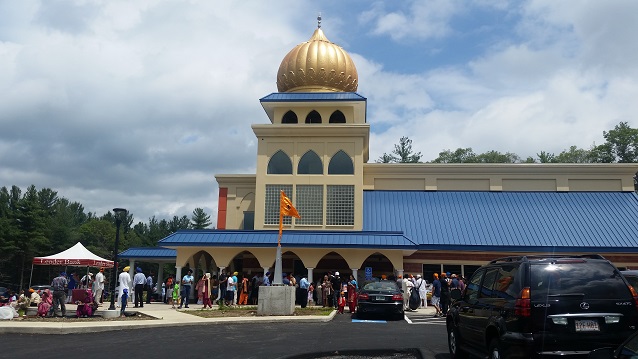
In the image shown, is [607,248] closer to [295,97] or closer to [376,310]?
[376,310]

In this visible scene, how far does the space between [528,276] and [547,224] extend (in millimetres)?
25061

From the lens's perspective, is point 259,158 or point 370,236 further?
point 259,158

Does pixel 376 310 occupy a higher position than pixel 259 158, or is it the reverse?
pixel 259 158

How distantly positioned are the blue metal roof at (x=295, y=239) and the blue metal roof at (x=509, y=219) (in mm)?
2098

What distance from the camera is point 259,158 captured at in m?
32.0

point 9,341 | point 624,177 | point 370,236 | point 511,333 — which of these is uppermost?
point 624,177

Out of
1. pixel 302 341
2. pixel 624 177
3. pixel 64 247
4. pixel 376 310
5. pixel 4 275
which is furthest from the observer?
pixel 64 247

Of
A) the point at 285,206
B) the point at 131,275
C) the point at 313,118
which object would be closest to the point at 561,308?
the point at 285,206

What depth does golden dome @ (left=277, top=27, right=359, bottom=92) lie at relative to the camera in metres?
34.6

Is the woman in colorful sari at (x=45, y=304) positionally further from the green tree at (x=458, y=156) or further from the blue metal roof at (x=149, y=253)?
the green tree at (x=458, y=156)

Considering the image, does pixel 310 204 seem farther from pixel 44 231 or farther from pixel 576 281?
pixel 44 231

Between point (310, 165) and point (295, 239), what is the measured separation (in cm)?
586

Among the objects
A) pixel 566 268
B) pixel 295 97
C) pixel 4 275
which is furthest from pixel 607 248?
pixel 4 275

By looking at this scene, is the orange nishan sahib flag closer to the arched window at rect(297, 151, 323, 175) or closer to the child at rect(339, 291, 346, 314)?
the child at rect(339, 291, 346, 314)
